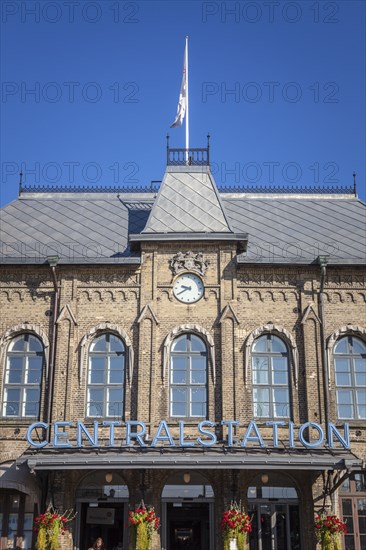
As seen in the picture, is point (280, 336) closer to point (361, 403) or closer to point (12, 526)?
point (361, 403)

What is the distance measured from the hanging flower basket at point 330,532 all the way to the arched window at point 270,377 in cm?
343

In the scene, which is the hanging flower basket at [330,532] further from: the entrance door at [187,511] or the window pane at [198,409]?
the window pane at [198,409]

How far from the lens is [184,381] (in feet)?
72.7

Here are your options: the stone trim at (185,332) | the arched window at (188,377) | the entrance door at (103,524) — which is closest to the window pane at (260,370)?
the stone trim at (185,332)

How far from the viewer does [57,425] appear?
67.4 ft

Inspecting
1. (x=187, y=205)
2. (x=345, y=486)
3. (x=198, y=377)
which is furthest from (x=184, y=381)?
(x=187, y=205)

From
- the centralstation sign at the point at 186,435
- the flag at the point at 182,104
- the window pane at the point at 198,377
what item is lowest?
the centralstation sign at the point at 186,435

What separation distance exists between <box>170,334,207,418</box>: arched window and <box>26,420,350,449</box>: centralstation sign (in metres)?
0.66

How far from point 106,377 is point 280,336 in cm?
555

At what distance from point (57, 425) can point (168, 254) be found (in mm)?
6458

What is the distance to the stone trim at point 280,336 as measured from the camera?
22.2 metres

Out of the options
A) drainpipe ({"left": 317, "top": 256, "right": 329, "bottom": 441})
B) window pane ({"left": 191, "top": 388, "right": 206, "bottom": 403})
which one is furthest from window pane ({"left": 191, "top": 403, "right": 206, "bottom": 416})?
drainpipe ({"left": 317, "top": 256, "right": 329, "bottom": 441})

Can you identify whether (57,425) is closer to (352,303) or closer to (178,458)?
(178,458)

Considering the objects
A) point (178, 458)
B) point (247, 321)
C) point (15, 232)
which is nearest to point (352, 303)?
point (247, 321)
